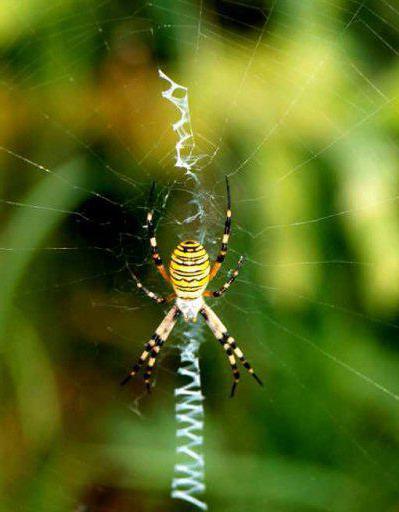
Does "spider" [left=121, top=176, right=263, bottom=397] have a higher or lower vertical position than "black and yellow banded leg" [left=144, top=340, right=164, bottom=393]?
higher

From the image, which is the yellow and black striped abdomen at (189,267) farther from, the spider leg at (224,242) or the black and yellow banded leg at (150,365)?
the black and yellow banded leg at (150,365)

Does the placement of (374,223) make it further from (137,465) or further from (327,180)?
(137,465)

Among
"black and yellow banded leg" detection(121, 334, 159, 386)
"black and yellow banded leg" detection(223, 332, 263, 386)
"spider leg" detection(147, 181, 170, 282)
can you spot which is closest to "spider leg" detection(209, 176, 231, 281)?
"spider leg" detection(147, 181, 170, 282)

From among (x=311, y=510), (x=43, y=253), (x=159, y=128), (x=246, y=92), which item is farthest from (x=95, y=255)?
(x=311, y=510)

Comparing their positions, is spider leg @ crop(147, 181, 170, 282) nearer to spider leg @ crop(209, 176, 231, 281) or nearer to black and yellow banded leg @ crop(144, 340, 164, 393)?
spider leg @ crop(209, 176, 231, 281)

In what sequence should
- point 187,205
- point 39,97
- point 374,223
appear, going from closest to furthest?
point 374,223 → point 39,97 → point 187,205
